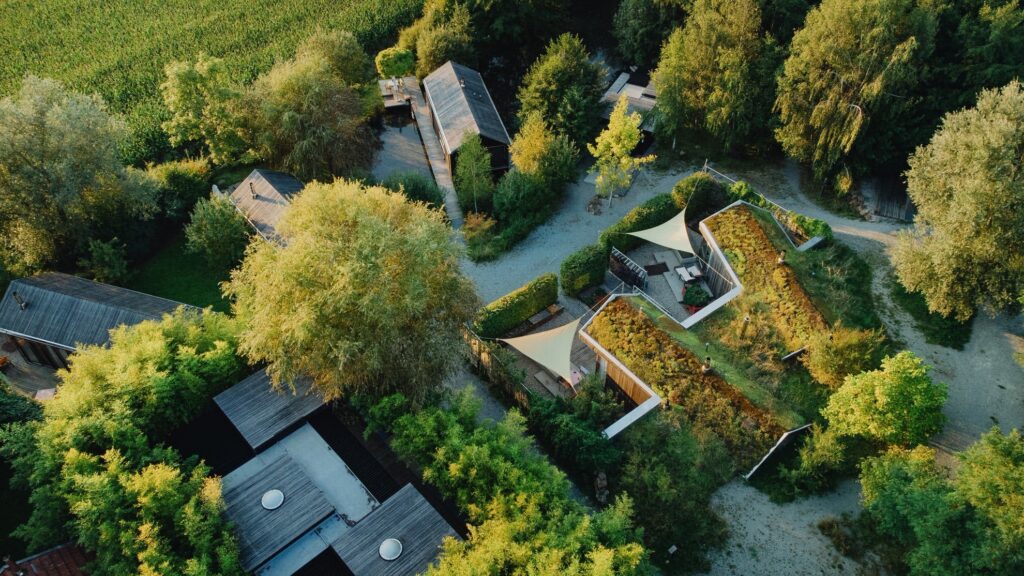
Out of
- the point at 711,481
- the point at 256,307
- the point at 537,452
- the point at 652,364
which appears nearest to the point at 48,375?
the point at 256,307

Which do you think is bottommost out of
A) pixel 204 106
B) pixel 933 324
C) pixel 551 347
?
pixel 933 324

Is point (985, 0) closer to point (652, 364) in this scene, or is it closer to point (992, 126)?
point (992, 126)

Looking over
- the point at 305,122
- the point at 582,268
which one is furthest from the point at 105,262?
the point at 582,268

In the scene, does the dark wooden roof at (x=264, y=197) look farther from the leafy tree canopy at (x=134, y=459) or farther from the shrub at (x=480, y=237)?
the shrub at (x=480, y=237)

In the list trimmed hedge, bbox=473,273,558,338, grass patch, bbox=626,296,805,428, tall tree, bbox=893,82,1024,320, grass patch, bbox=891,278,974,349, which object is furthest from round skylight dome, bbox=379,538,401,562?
grass patch, bbox=891,278,974,349

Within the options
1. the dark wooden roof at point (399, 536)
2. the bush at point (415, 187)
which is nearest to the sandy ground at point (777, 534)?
the dark wooden roof at point (399, 536)

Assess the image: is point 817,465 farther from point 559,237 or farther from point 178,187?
point 178,187
